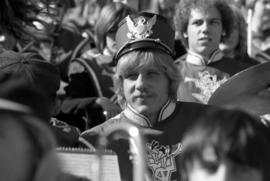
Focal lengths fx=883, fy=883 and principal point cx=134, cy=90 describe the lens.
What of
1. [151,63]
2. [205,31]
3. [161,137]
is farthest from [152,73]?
[205,31]

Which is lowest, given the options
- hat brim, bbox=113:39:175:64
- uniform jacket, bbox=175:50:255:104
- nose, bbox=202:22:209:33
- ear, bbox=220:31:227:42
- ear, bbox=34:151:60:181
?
uniform jacket, bbox=175:50:255:104

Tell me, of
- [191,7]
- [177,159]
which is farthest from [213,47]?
[177,159]

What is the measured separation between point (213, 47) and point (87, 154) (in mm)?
3058

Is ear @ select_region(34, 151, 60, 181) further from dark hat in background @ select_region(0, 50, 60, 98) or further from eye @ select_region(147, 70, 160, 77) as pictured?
eye @ select_region(147, 70, 160, 77)

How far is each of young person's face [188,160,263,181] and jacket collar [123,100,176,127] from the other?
6.13 feet

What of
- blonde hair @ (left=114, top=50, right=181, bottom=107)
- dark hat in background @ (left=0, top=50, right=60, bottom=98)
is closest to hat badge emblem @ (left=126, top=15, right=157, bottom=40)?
blonde hair @ (left=114, top=50, right=181, bottom=107)

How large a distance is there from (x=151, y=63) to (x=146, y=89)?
14 cm

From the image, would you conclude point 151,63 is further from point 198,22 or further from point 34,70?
point 198,22

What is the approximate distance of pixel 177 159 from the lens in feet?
14.9

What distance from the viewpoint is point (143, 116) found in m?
4.74

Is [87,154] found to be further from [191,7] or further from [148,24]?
[191,7]

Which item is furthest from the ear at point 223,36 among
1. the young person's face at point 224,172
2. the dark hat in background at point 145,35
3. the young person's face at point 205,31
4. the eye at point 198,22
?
the young person's face at point 224,172

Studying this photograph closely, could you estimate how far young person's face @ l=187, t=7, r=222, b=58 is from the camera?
6.36 meters

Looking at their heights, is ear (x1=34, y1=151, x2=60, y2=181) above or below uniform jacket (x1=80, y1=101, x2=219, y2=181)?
above
